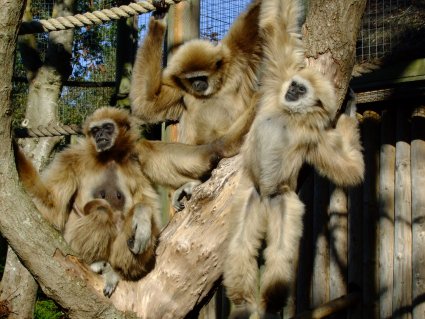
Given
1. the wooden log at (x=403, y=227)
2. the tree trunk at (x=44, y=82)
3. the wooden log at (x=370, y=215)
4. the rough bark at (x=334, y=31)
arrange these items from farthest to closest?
the tree trunk at (x=44, y=82) → the wooden log at (x=370, y=215) → the wooden log at (x=403, y=227) → the rough bark at (x=334, y=31)

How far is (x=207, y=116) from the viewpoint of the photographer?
25.4 feet

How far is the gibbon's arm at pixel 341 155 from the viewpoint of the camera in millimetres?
6156

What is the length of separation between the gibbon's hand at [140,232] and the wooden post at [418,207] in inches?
161

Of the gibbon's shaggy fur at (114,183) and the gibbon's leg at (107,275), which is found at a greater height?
the gibbon's shaggy fur at (114,183)

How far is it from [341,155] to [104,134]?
2642mm

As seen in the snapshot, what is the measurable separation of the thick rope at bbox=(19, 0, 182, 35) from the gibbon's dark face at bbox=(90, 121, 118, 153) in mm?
1154

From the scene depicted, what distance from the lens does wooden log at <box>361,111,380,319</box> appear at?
9.02 metres

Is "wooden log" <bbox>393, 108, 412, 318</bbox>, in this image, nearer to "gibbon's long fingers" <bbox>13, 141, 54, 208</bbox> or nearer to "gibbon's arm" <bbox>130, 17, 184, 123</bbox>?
"gibbon's arm" <bbox>130, 17, 184, 123</bbox>

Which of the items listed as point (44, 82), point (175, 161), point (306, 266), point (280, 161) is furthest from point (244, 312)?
point (44, 82)

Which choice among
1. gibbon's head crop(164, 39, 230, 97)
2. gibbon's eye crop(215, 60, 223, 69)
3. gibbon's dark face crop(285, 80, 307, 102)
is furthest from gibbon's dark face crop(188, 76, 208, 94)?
gibbon's dark face crop(285, 80, 307, 102)

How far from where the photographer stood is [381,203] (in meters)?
8.97

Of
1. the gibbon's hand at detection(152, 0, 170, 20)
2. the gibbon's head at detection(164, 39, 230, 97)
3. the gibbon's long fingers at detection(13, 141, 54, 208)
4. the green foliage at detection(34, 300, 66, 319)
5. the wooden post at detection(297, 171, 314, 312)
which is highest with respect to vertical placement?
the gibbon's hand at detection(152, 0, 170, 20)

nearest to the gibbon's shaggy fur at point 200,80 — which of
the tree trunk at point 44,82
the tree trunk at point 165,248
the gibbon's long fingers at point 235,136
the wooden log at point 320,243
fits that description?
the gibbon's long fingers at point 235,136

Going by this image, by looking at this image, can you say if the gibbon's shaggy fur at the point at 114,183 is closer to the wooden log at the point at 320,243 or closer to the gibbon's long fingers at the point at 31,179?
the gibbon's long fingers at the point at 31,179
